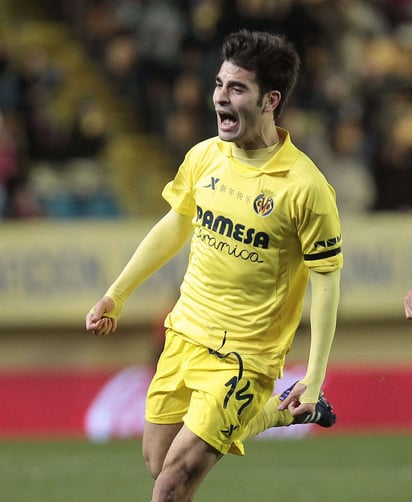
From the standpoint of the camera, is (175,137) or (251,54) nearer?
(251,54)

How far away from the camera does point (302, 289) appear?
5.83 meters

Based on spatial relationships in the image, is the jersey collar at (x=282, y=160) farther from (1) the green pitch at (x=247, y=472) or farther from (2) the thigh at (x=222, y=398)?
(1) the green pitch at (x=247, y=472)

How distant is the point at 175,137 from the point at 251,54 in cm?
812

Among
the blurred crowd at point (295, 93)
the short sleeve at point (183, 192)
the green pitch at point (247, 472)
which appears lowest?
the green pitch at point (247, 472)

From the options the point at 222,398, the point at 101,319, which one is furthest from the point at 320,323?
the point at 101,319

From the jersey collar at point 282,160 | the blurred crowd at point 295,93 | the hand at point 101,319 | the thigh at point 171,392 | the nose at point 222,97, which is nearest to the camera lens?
the nose at point 222,97

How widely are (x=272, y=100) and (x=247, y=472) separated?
5029 millimetres

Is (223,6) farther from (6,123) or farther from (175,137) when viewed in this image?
(6,123)

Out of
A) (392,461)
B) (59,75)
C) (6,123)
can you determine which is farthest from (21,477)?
(59,75)

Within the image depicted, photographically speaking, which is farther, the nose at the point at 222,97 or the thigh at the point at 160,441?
the thigh at the point at 160,441

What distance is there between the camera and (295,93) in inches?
520

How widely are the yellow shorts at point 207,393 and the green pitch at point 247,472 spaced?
3.02m

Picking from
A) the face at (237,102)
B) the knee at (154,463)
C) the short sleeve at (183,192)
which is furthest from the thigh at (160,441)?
the face at (237,102)

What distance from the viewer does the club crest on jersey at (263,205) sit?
5.60 metres
